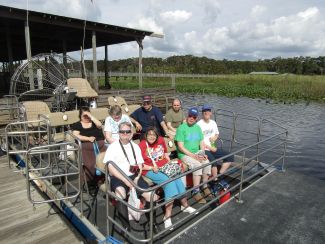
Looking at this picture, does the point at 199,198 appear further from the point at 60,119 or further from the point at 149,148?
the point at 60,119

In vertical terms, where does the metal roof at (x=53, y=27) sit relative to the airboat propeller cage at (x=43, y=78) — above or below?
above

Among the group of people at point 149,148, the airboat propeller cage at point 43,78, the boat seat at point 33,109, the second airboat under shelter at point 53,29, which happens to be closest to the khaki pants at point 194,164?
the group of people at point 149,148

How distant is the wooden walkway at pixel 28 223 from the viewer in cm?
364

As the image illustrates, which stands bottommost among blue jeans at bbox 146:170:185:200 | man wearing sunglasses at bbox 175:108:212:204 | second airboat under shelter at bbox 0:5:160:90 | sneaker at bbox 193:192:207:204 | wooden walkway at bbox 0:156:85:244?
wooden walkway at bbox 0:156:85:244

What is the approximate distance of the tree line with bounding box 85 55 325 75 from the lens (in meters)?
90.8

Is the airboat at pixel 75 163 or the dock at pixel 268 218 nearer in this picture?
the dock at pixel 268 218

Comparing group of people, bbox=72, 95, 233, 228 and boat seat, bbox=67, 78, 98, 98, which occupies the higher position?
boat seat, bbox=67, 78, 98, 98

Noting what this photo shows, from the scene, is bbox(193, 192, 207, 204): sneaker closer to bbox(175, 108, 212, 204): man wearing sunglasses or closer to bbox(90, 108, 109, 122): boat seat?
bbox(175, 108, 212, 204): man wearing sunglasses

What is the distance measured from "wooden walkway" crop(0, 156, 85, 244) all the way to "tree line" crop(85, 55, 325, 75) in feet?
256

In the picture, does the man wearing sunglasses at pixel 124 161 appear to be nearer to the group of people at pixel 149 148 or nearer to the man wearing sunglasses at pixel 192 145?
the group of people at pixel 149 148

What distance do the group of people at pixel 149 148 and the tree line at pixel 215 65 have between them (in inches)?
3036

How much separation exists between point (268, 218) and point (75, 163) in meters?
3.24

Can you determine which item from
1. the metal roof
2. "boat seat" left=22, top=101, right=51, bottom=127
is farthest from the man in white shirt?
the metal roof

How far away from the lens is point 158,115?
19.2 ft
